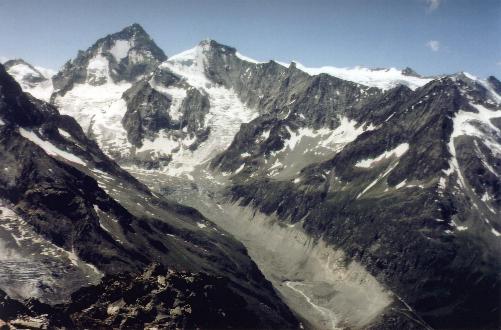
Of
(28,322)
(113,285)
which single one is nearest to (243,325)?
(113,285)

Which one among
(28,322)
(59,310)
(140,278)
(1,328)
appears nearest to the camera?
(1,328)

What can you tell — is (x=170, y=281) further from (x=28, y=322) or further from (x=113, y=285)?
(x=28, y=322)

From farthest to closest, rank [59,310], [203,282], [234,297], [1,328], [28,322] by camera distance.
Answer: [234,297] < [203,282] < [59,310] < [28,322] < [1,328]

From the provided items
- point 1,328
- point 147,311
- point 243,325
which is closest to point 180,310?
point 147,311

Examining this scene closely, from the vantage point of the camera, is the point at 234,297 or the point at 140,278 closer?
the point at 140,278

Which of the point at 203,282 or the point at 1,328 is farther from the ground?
the point at 203,282

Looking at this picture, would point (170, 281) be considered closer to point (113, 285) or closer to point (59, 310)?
point (113, 285)
